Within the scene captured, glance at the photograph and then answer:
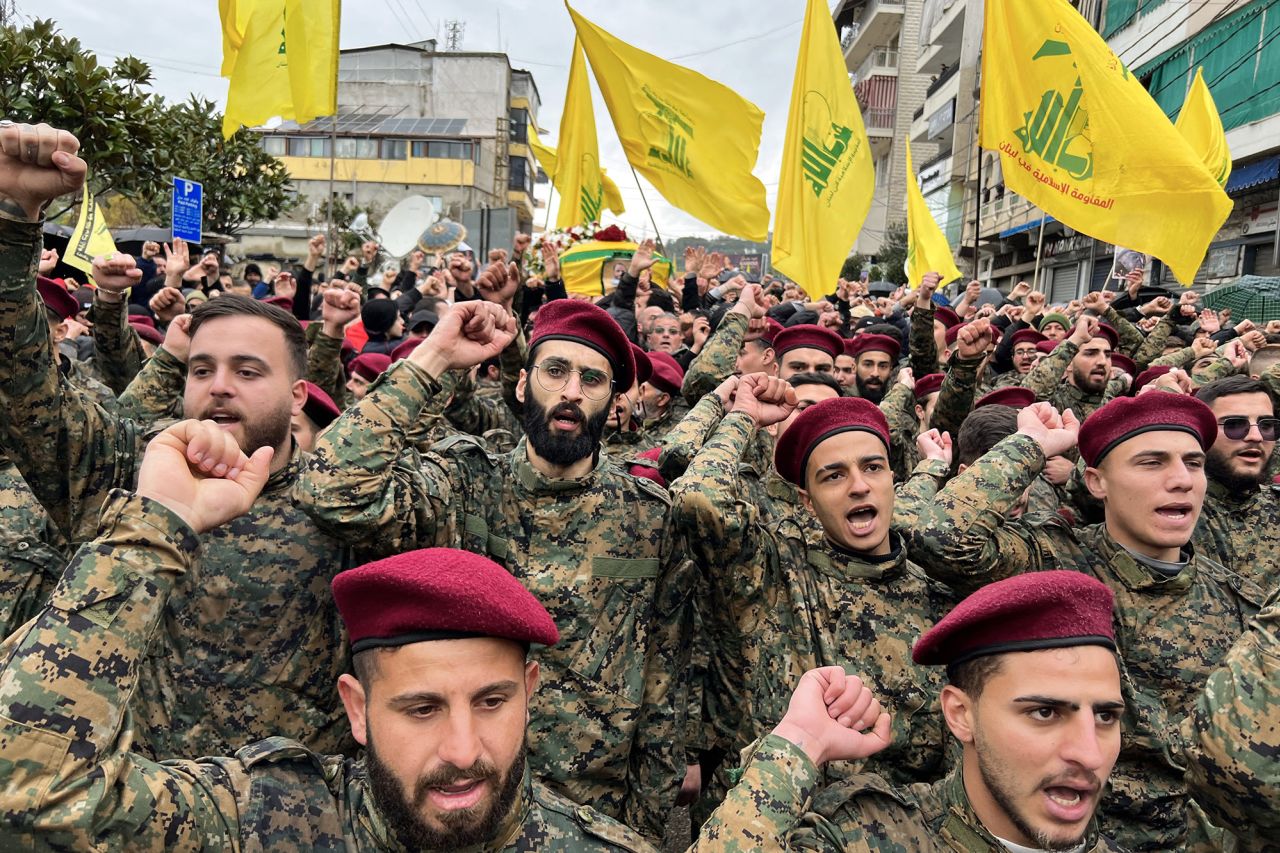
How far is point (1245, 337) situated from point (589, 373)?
5.40 m

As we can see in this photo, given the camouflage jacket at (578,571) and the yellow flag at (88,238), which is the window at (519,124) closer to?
the yellow flag at (88,238)

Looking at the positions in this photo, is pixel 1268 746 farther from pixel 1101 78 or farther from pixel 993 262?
A: pixel 993 262

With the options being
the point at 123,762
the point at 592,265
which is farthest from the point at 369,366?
the point at 592,265

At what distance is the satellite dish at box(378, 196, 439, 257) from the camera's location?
66.1 ft

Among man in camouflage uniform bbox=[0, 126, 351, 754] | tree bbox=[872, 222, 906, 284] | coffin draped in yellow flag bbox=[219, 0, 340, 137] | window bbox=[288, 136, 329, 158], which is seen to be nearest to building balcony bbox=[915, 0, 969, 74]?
tree bbox=[872, 222, 906, 284]

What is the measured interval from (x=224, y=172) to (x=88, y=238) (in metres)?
7.53

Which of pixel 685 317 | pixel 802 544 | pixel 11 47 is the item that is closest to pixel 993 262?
pixel 685 317

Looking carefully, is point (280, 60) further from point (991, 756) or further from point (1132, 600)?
point (991, 756)

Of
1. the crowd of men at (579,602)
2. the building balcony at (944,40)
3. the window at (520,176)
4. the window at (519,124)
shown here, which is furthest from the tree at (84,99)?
the window at (519,124)

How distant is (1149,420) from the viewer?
326 centimetres

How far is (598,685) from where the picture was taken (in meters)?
3.11

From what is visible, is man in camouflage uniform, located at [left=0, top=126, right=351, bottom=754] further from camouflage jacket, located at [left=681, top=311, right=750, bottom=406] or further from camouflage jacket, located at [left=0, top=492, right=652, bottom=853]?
camouflage jacket, located at [left=681, top=311, right=750, bottom=406]

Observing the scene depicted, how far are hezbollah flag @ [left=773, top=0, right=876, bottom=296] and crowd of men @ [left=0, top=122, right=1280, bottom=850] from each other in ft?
6.07

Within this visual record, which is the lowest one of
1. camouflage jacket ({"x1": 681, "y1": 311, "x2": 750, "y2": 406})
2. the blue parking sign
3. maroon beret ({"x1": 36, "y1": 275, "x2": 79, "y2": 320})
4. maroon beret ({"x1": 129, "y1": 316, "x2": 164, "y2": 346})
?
camouflage jacket ({"x1": 681, "y1": 311, "x2": 750, "y2": 406})
